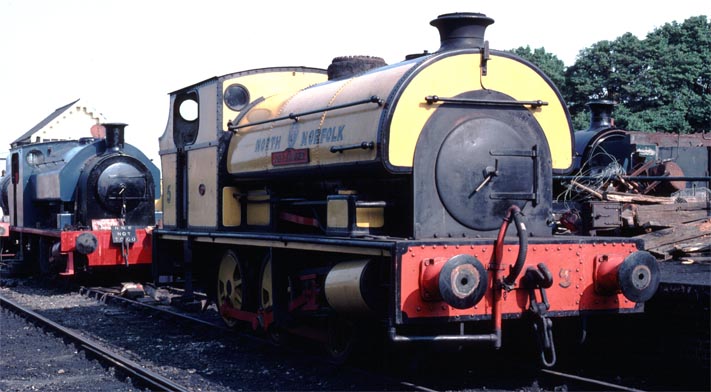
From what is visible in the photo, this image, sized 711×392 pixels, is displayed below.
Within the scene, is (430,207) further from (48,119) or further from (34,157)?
(48,119)

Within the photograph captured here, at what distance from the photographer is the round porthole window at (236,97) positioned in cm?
960

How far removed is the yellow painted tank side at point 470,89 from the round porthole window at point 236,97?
3449mm

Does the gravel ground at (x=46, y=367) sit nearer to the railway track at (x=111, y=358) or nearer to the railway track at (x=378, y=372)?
the railway track at (x=111, y=358)

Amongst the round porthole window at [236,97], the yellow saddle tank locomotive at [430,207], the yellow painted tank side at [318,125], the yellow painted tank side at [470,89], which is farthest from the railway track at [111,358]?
the round porthole window at [236,97]

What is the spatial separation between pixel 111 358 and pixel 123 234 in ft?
21.3

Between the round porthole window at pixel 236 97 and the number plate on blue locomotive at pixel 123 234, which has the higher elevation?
the round porthole window at pixel 236 97

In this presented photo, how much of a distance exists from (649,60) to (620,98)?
6.26 ft

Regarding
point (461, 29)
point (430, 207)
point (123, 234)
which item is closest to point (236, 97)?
point (461, 29)

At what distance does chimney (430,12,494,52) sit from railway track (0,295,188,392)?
11.9 ft

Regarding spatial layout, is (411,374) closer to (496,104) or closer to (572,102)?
(496,104)

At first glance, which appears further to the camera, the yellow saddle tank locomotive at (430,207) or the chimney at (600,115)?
the chimney at (600,115)

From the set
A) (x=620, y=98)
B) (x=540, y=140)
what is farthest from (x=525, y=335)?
(x=620, y=98)

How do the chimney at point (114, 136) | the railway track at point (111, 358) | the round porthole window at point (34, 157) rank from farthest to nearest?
the round porthole window at point (34, 157) → the chimney at point (114, 136) → the railway track at point (111, 358)

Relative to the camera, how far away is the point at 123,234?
14.7m
